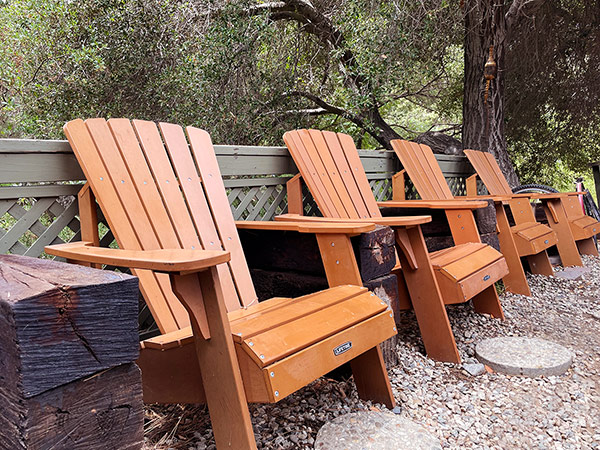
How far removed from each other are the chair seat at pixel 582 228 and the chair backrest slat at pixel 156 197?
3.33 metres

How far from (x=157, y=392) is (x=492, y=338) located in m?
1.67

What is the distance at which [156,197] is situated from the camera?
5.67ft

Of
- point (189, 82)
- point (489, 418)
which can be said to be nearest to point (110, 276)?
point (489, 418)

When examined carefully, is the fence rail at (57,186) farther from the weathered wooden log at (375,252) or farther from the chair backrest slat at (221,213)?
the weathered wooden log at (375,252)

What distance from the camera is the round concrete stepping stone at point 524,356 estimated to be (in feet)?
6.31

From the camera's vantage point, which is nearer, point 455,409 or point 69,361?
point 69,361

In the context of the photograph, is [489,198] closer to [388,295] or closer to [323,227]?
[388,295]

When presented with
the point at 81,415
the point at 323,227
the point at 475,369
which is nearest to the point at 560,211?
the point at 475,369

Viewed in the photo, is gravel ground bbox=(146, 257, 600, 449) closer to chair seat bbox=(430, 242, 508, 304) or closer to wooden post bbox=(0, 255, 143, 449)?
chair seat bbox=(430, 242, 508, 304)

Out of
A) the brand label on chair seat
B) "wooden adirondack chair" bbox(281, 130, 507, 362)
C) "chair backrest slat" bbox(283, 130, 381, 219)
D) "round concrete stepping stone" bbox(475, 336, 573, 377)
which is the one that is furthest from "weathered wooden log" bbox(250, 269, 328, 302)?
"round concrete stepping stone" bbox(475, 336, 573, 377)

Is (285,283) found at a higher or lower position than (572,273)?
higher

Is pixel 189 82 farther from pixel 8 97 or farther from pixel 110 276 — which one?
pixel 110 276

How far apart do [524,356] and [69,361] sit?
1.89m

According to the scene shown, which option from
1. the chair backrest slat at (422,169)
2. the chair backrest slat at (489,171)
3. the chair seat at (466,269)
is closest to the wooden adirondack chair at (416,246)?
the chair seat at (466,269)
